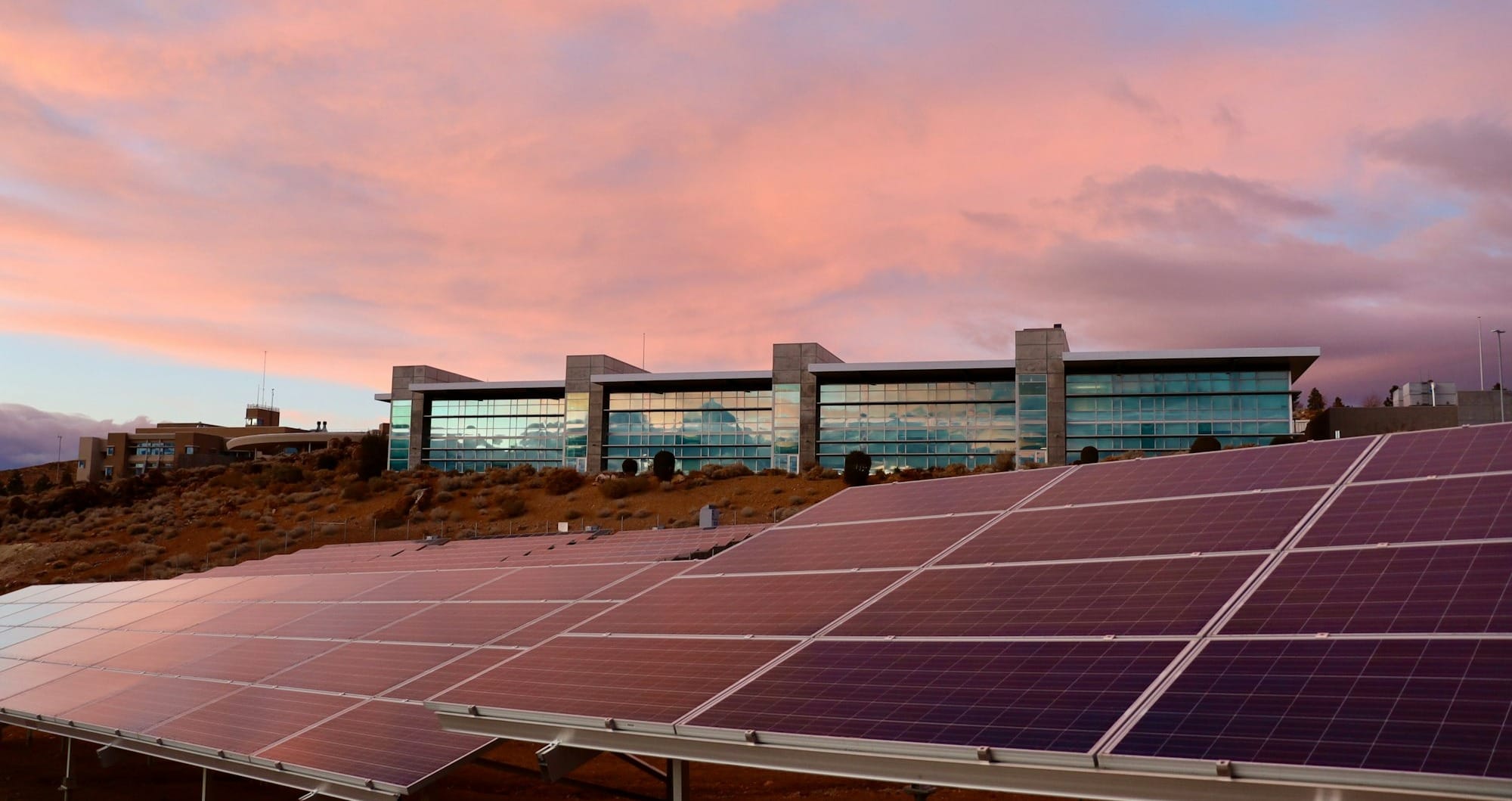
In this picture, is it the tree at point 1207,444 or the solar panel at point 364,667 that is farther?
the tree at point 1207,444

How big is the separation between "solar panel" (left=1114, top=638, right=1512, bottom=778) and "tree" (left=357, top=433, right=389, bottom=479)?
320 feet

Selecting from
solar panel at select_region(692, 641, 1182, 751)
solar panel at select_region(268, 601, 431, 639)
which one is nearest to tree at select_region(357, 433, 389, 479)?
solar panel at select_region(268, 601, 431, 639)

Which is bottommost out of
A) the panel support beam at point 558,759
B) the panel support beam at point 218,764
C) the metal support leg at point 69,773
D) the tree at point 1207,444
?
the metal support leg at point 69,773

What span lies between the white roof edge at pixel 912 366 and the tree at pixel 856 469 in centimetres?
1087

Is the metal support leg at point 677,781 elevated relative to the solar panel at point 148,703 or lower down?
elevated

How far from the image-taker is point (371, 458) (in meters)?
102

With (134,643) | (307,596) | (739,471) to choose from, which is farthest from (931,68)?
(739,471)

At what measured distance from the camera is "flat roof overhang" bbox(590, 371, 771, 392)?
94.0 m

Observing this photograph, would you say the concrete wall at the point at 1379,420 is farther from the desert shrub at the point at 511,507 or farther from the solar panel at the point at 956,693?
the solar panel at the point at 956,693

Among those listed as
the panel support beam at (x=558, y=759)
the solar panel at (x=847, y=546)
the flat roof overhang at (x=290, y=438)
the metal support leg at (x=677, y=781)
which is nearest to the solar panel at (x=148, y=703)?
the solar panel at (x=847, y=546)

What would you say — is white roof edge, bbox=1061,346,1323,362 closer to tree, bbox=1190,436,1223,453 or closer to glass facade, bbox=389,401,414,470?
tree, bbox=1190,436,1223,453

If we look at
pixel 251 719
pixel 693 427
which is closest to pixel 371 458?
pixel 693 427

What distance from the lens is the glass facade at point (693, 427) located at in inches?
3684

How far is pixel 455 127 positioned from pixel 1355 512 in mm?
35960
